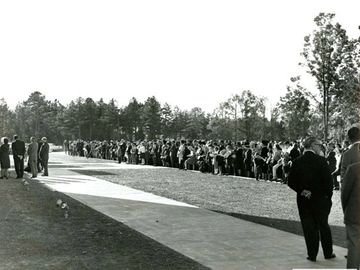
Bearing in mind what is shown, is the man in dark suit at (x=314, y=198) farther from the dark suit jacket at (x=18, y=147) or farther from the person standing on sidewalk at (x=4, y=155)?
the person standing on sidewalk at (x=4, y=155)

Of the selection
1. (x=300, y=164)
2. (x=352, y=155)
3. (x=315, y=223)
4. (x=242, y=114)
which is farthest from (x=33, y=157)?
(x=242, y=114)

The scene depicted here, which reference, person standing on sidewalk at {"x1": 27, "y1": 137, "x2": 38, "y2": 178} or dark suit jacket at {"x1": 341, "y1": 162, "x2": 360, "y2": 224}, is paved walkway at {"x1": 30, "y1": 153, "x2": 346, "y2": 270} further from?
person standing on sidewalk at {"x1": 27, "y1": 137, "x2": 38, "y2": 178}

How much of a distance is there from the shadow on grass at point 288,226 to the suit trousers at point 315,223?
1.07m

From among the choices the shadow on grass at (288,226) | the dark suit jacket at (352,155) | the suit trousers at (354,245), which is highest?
the dark suit jacket at (352,155)

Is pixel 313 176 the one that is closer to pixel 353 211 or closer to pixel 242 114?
pixel 353 211

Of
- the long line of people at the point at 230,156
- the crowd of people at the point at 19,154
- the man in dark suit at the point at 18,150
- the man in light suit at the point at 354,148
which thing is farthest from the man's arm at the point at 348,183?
the man in dark suit at the point at 18,150

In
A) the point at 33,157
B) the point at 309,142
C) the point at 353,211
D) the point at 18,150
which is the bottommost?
the point at 353,211

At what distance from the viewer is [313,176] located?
750 centimetres

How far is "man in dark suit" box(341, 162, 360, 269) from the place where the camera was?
20.8 feet

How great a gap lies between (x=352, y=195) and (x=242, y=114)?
88.4 meters

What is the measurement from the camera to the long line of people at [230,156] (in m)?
19.8

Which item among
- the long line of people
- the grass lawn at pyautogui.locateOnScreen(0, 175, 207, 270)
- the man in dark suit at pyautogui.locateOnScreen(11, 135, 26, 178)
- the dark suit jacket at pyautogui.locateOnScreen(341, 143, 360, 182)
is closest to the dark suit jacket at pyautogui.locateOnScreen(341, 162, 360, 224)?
the dark suit jacket at pyautogui.locateOnScreen(341, 143, 360, 182)

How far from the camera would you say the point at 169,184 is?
1991 centimetres

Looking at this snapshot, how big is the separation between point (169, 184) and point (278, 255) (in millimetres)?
12347
